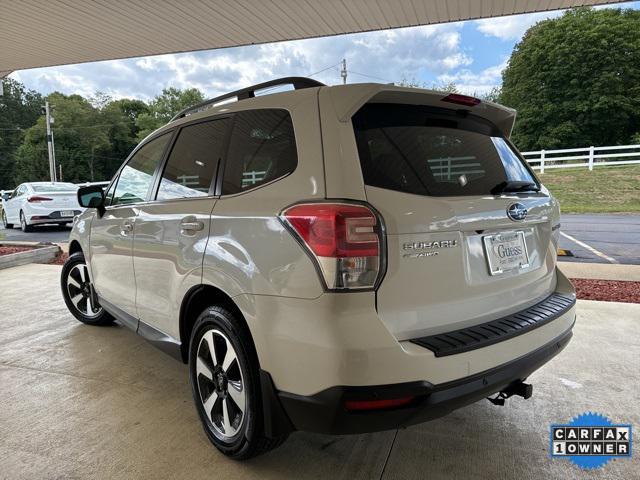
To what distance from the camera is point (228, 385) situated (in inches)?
85.1

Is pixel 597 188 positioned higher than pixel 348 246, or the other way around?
pixel 597 188

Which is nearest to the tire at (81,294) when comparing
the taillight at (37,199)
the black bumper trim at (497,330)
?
the black bumper trim at (497,330)

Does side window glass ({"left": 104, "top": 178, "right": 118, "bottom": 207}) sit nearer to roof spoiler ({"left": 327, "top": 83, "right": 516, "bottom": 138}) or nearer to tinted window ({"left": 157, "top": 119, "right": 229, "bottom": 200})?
tinted window ({"left": 157, "top": 119, "right": 229, "bottom": 200})

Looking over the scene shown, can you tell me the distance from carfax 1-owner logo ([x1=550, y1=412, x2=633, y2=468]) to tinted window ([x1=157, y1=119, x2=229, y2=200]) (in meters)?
2.30

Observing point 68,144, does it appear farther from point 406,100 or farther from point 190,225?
point 406,100

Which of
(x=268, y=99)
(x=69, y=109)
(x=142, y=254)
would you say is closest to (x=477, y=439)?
(x=268, y=99)

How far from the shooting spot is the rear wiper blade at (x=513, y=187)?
6.84 ft

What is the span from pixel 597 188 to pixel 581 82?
24568 mm

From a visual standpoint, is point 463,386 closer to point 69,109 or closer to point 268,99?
point 268,99

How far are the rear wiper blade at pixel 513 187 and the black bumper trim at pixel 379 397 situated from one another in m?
0.83

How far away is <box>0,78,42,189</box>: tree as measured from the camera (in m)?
53.7

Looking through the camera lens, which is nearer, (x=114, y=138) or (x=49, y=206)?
(x=49, y=206)

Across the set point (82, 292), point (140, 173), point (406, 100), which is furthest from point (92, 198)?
point (406, 100)

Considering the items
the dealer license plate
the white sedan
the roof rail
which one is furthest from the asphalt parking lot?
the white sedan
